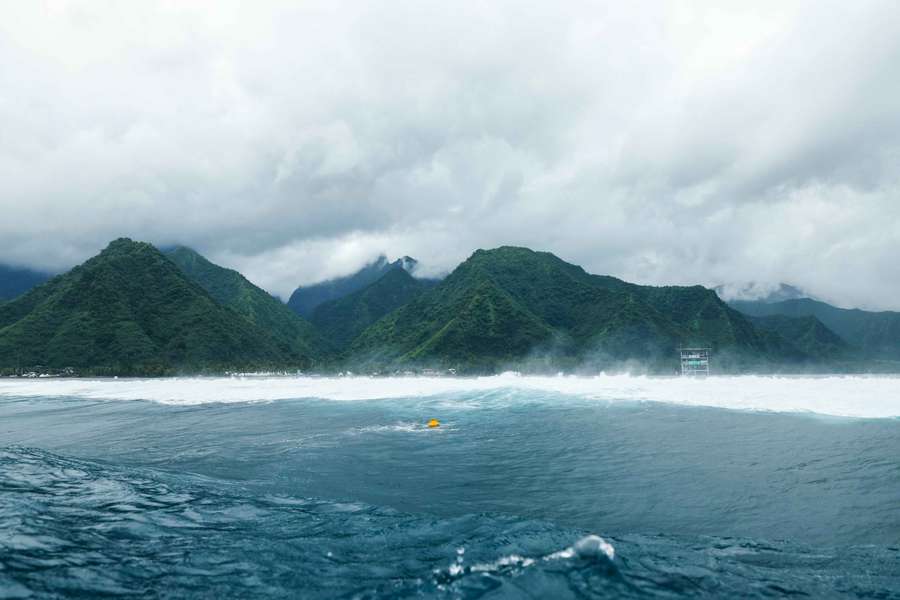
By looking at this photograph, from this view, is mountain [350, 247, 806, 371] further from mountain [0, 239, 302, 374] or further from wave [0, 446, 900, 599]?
wave [0, 446, 900, 599]

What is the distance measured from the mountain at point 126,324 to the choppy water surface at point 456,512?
12115cm

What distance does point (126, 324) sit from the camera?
14388cm

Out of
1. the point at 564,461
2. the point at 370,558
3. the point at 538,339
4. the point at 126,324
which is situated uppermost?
the point at 126,324

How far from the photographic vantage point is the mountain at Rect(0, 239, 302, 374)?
420ft

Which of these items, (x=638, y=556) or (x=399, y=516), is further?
(x=399, y=516)

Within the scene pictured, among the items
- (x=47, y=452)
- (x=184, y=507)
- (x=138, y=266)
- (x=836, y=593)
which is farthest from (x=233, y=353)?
(x=836, y=593)

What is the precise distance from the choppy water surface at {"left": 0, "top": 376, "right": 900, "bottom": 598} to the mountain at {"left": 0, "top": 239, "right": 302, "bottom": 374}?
12115cm

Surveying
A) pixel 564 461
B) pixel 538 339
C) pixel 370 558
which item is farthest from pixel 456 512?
pixel 538 339

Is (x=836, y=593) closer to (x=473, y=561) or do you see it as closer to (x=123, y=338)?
(x=473, y=561)

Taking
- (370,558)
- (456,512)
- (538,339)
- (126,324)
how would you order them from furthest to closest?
(538,339) → (126,324) → (456,512) → (370,558)

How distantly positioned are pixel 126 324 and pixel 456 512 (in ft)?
537

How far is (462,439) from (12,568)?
20.8m

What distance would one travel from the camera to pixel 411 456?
22.7 metres

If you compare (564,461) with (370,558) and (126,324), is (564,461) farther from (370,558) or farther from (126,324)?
(126,324)
